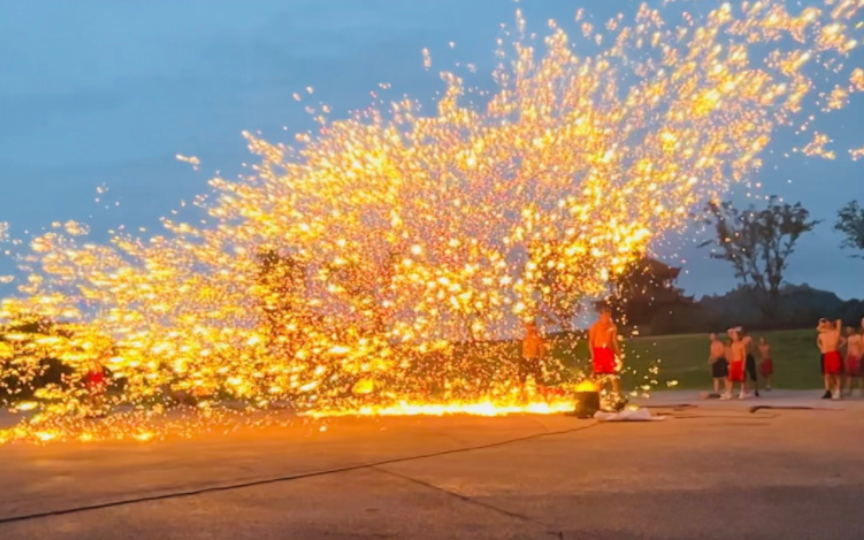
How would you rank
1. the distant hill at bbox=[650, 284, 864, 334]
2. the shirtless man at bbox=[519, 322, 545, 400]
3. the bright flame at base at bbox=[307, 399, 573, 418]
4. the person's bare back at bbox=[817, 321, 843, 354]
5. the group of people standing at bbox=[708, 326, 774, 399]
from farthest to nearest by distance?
the distant hill at bbox=[650, 284, 864, 334]
the group of people standing at bbox=[708, 326, 774, 399]
the person's bare back at bbox=[817, 321, 843, 354]
the shirtless man at bbox=[519, 322, 545, 400]
the bright flame at base at bbox=[307, 399, 573, 418]

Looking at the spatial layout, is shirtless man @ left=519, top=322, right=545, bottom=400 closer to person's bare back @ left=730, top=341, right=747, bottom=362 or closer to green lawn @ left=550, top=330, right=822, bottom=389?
person's bare back @ left=730, top=341, right=747, bottom=362

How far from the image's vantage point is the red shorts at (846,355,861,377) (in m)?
22.8

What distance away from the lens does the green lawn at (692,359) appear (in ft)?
111

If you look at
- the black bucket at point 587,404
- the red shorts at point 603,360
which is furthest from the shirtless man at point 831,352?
the black bucket at point 587,404

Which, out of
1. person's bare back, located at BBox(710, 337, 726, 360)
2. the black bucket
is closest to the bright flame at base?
the black bucket

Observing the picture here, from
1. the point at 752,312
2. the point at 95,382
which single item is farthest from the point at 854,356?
the point at 752,312

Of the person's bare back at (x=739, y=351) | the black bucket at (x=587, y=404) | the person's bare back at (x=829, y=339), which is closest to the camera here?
the black bucket at (x=587, y=404)

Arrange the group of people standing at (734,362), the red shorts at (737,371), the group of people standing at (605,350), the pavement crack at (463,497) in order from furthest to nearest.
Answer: the red shorts at (737,371) → the group of people standing at (734,362) → the group of people standing at (605,350) → the pavement crack at (463,497)

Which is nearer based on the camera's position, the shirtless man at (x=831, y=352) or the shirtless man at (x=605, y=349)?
the shirtless man at (x=605, y=349)

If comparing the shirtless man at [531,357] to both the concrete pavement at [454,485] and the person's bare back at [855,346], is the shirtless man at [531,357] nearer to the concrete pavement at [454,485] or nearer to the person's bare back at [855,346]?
the concrete pavement at [454,485]

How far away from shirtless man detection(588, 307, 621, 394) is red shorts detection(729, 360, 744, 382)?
5445mm

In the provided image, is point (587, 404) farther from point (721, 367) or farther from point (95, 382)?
point (95, 382)

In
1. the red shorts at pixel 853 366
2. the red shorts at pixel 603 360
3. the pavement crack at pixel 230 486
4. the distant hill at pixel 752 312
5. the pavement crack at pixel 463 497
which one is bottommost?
the pavement crack at pixel 463 497

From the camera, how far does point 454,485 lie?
8875 mm
